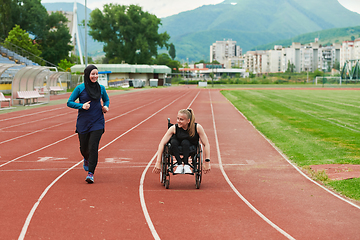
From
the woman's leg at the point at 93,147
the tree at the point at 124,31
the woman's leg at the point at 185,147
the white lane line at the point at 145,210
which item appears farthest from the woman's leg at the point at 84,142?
the tree at the point at 124,31

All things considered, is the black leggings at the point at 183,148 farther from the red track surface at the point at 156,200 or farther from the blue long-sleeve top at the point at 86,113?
the blue long-sleeve top at the point at 86,113

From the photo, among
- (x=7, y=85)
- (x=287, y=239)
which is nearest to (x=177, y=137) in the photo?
(x=287, y=239)

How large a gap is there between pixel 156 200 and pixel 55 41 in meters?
75.8

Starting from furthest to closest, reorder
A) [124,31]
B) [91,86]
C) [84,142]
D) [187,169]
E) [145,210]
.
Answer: [124,31] → [84,142] → [91,86] → [187,169] → [145,210]

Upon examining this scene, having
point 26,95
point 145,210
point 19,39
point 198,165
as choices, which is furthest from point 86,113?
point 19,39

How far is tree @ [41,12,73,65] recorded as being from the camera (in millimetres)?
75188

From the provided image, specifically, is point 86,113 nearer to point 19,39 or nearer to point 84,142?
point 84,142

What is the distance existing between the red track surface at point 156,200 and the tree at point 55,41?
68.3 meters

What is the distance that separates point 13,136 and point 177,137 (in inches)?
325

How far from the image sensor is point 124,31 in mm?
94375

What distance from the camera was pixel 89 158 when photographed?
7.04 meters

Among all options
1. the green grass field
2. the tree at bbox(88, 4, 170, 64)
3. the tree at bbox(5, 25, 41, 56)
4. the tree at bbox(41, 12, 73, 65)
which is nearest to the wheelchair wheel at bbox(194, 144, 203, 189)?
the green grass field

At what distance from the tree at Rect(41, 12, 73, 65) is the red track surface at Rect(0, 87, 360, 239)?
68.3 m

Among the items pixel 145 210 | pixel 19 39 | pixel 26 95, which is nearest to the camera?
pixel 145 210
